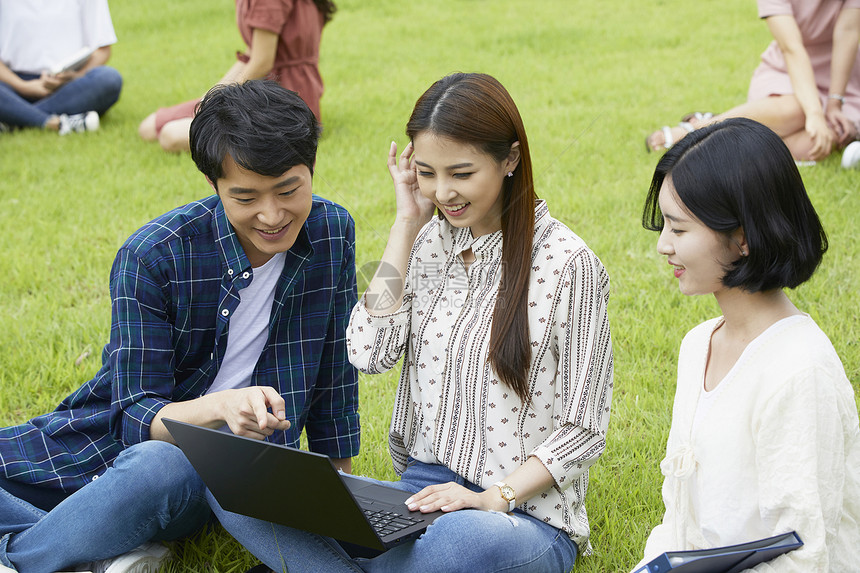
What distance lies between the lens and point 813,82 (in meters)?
4.70

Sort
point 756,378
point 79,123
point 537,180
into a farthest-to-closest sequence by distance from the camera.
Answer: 1. point 79,123
2. point 537,180
3. point 756,378

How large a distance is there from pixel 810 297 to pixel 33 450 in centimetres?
272

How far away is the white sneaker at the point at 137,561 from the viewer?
2.09 m

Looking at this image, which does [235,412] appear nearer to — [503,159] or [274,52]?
[503,159]

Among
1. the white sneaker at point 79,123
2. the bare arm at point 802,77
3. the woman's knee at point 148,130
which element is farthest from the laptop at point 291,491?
the white sneaker at point 79,123

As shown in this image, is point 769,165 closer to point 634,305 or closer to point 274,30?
point 634,305

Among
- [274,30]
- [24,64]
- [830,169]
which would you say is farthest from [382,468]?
[24,64]

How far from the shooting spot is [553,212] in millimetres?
4387

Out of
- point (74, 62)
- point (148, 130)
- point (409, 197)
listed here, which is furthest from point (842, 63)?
point (74, 62)

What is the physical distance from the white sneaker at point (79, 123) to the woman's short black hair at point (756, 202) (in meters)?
5.44

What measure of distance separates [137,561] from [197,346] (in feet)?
1.73

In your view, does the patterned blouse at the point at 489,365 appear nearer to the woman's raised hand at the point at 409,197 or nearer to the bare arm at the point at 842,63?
the woman's raised hand at the point at 409,197

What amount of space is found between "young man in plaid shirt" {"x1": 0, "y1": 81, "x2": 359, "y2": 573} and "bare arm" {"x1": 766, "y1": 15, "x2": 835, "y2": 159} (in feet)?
10.2

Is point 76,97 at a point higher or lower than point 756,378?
higher
